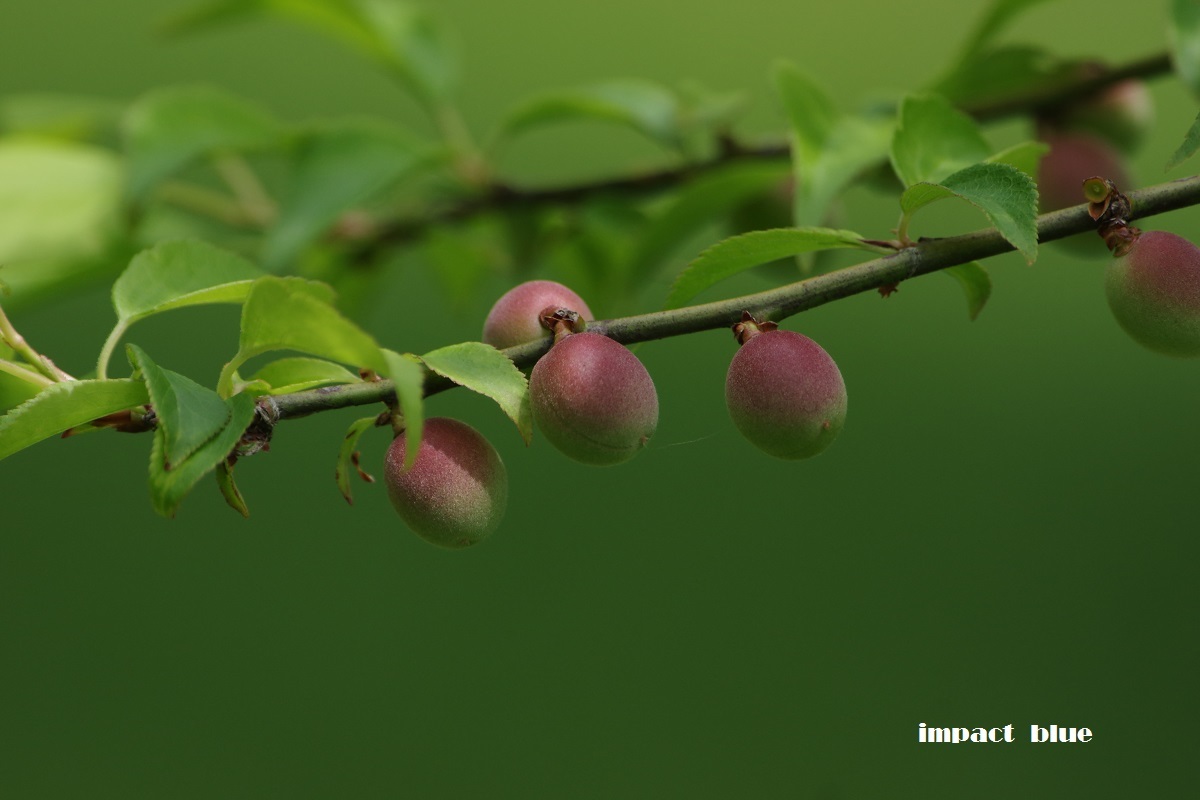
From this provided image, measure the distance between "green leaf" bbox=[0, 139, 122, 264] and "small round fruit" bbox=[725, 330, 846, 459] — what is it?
442 millimetres

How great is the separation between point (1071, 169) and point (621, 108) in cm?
24

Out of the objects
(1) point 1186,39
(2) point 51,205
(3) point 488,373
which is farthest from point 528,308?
(2) point 51,205

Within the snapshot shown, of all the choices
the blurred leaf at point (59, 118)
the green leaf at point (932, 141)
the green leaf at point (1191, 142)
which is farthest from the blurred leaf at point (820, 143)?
the blurred leaf at point (59, 118)

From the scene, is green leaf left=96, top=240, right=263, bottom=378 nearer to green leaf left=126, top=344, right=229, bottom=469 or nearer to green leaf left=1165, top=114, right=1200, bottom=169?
green leaf left=126, top=344, right=229, bottom=469

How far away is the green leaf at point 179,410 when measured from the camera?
295 mm

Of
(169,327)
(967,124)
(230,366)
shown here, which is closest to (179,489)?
(230,366)

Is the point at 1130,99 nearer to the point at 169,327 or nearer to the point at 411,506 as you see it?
the point at 411,506

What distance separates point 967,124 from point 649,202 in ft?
1.06

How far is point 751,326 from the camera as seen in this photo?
336mm

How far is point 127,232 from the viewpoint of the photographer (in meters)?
0.66

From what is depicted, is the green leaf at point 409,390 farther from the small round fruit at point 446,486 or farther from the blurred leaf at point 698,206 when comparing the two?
the blurred leaf at point 698,206

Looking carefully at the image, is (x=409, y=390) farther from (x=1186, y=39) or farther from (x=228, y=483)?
(x=1186, y=39)

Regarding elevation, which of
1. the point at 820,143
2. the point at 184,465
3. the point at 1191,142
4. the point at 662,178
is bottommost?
the point at 184,465

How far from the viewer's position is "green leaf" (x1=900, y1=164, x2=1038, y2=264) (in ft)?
0.97
